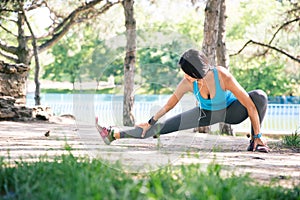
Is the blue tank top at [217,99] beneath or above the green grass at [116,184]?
above

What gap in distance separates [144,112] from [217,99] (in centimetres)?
1007

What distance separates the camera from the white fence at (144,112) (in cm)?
474

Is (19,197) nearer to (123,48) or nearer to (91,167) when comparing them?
(91,167)

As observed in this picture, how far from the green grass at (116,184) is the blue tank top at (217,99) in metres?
1.81

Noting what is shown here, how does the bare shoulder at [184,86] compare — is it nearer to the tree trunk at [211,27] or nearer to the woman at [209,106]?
the woman at [209,106]

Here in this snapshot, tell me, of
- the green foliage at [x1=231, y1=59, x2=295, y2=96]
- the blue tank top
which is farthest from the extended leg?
the green foliage at [x1=231, y1=59, x2=295, y2=96]

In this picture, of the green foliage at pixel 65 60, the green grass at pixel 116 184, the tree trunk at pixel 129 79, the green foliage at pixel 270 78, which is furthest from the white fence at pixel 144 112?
the green foliage at pixel 65 60

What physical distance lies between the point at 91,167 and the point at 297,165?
2.08 m

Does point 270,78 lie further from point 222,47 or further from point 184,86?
point 184,86

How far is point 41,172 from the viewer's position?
11.4 ft

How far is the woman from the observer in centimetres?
536

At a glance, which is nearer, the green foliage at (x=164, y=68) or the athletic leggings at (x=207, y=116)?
the green foliage at (x=164, y=68)

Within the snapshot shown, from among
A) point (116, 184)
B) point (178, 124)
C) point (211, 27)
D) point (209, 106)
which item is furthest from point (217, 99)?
point (211, 27)

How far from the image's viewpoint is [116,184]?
10.6 ft
